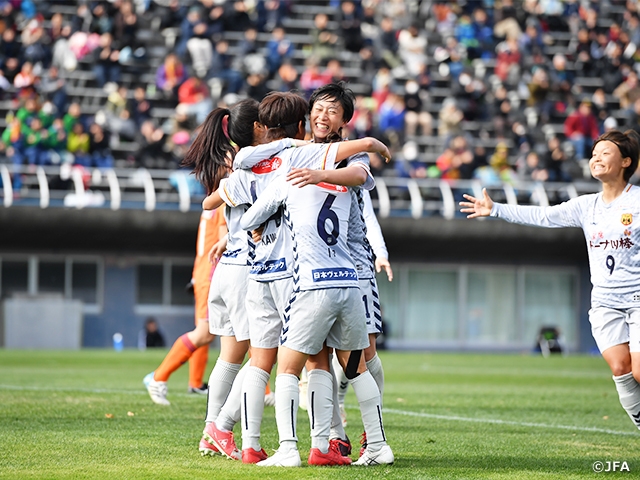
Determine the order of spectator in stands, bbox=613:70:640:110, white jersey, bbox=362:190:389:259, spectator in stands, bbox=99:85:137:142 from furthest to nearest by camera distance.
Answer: spectator in stands, bbox=613:70:640:110, spectator in stands, bbox=99:85:137:142, white jersey, bbox=362:190:389:259

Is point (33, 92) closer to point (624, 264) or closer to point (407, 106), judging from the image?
point (407, 106)

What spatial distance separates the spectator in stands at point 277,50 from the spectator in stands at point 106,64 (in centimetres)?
394

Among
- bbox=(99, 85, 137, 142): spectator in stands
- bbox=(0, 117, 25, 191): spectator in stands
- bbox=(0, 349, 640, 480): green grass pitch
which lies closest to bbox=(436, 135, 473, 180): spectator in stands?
bbox=(99, 85, 137, 142): spectator in stands

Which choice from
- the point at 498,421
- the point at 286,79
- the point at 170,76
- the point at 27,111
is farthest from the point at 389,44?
the point at 498,421

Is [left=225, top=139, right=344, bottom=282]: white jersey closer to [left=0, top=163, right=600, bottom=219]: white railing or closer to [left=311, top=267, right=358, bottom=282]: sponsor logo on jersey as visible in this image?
[left=311, top=267, right=358, bottom=282]: sponsor logo on jersey

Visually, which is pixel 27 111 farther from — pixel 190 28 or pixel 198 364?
pixel 198 364

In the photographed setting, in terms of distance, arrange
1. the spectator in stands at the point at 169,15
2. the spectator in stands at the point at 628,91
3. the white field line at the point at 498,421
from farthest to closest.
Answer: the spectator in stands at the point at 628,91
the spectator in stands at the point at 169,15
the white field line at the point at 498,421

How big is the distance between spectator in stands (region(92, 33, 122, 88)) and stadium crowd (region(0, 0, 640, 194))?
1.4 inches

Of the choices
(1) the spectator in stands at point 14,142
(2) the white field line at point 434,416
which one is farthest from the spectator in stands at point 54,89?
(2) the white field line at point 434,416

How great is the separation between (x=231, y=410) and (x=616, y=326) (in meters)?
2.34

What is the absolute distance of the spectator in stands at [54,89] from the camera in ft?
85.2

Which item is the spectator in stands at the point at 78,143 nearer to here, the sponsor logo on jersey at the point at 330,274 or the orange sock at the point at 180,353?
the orange sock at the point at 180,353

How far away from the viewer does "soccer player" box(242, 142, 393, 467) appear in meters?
5.82

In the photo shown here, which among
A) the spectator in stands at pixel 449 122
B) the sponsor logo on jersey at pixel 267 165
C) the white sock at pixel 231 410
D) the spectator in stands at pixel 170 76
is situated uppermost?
the spectator in stands at pixel 170 76
